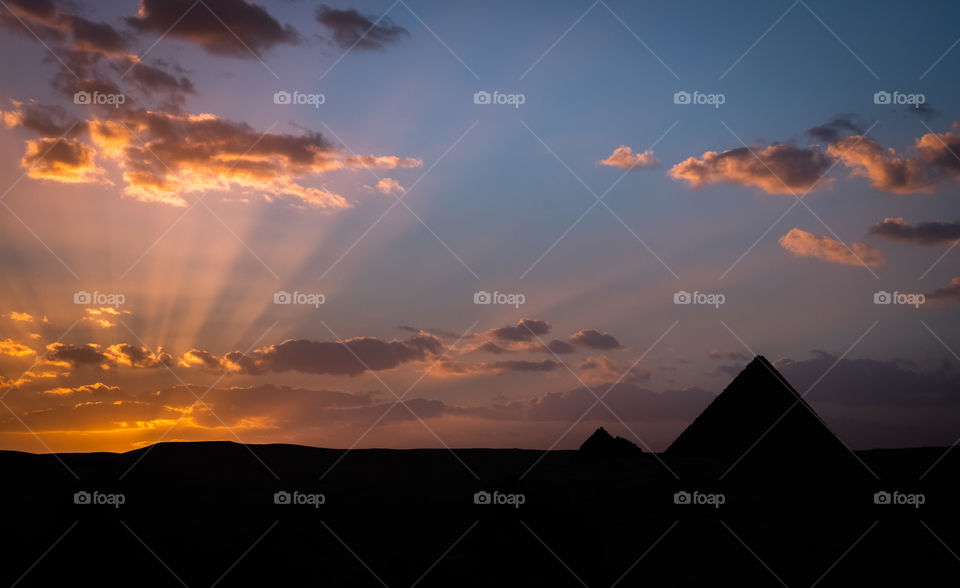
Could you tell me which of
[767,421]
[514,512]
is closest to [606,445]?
[767,421]

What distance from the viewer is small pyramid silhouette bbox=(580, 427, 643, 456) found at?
151 ft

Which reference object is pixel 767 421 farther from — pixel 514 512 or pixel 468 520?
pixel 514 512

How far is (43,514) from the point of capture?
26031 millimetres

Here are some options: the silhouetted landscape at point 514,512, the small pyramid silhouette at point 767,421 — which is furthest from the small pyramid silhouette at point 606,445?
the small pyramid silhouette at point 767,421

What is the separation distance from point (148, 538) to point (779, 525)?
2018 centimetres

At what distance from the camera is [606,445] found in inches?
1827

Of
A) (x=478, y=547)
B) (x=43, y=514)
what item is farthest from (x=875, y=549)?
(x=43, y=514)

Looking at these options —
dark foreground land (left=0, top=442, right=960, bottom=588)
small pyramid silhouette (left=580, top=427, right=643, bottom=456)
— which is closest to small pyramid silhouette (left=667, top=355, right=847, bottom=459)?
dark foreground land (left=0, top=442, right=960, bottom=588)

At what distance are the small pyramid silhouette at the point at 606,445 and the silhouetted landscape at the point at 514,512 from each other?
4.7 inches

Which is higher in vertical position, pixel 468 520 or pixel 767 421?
pixel 767 421

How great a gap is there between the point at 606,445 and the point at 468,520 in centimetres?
1902

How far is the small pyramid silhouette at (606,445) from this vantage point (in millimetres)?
46094

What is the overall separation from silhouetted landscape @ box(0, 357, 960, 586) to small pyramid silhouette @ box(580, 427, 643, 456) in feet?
0.39

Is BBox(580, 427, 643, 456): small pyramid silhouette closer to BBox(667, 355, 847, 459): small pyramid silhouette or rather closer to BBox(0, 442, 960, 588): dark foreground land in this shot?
BBox(0, 442, 960, 588): dark foreground land
